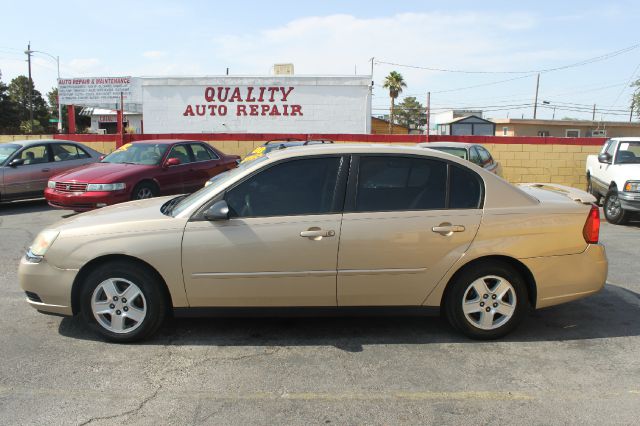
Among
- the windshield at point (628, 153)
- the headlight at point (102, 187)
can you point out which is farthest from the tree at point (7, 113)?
the windshield at point (628, 153)

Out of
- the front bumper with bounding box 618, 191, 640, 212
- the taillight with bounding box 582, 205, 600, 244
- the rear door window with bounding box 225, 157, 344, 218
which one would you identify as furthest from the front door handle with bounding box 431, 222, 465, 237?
the front bumper with bounding box 618, 191, 640, 212

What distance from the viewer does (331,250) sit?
4125 mm

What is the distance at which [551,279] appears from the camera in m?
4.36

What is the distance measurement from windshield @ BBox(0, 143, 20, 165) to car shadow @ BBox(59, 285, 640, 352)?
27.4 ft

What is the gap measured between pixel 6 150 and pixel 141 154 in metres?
3.24

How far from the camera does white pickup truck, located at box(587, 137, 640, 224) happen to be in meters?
10.1

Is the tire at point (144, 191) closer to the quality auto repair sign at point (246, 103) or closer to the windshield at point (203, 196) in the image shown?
the windshield at point (203, 196)

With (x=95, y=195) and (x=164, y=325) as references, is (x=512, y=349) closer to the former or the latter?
(x=164, y=325)

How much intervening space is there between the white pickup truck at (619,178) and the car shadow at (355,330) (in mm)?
5883

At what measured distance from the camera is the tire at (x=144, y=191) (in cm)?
998

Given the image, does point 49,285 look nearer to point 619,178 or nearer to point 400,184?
point 400,184

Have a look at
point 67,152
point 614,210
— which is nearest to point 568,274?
point 614,210

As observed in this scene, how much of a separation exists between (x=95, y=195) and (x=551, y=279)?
25.7ft

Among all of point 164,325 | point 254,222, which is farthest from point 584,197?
point 164,325
